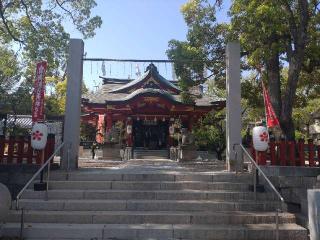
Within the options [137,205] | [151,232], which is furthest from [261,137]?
[151,232]

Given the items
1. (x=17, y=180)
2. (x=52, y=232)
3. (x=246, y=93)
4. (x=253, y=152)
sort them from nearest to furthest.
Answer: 1. (x=52, y=232)
2. (x=17, y=180)
3. (x=253, y=152)
4. (x=246, y=93)

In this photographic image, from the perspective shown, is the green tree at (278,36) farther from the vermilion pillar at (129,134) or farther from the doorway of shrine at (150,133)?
the doorway of shrine at (150,133)

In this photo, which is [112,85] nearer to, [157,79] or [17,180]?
[157,79]

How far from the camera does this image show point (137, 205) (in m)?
7.26

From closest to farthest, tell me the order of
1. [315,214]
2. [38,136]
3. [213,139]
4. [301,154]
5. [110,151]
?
[315,214] < [38,136] < [301,154] < [110,151] < [213,139]

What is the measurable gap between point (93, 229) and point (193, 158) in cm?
1165

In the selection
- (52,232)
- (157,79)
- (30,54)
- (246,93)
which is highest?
(157,79)

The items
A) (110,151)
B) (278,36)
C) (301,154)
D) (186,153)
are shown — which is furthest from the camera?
(110,151)

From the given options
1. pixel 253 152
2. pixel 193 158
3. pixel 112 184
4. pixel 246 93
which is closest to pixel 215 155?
pixel 193 158

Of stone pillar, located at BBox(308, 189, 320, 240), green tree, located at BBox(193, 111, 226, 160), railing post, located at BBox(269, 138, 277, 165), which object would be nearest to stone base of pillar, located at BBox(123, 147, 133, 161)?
green tree, located at BBox(193, 111, 226, 160)

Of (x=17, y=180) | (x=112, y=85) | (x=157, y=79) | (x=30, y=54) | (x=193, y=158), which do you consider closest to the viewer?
(x=17, y=180)

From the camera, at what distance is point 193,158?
17562 mm

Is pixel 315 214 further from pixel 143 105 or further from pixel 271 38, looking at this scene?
pixel 143 105

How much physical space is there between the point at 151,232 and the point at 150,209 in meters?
0.89
